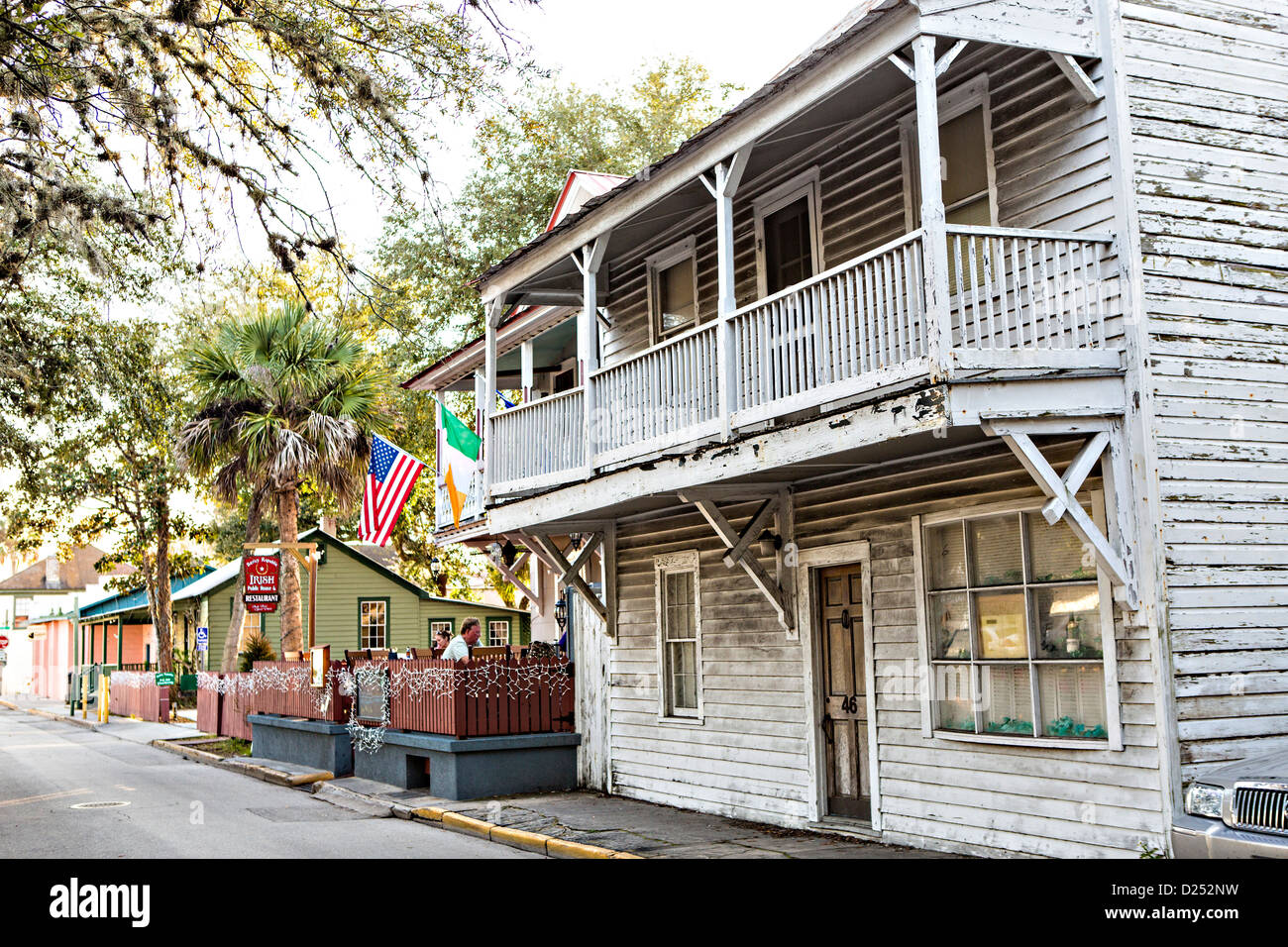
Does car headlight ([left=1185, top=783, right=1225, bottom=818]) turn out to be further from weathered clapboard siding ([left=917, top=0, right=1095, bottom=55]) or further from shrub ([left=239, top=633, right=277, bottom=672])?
shrub ([left=239, top=633, right=277, bottom=672])

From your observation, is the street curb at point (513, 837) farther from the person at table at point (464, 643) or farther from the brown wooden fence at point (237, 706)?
the brown wooden fence at point (237, 706)

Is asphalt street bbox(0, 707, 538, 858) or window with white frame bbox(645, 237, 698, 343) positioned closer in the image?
asphalt street bbox(0, 707, 538, 858)

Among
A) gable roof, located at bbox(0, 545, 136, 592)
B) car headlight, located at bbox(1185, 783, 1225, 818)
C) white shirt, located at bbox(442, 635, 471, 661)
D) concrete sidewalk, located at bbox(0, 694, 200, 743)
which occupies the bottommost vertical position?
concrete sidewalk, located at bbox(0, 694, 200, 743)

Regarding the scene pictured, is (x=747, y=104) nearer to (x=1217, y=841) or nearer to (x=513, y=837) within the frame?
(x=1217, y=841)

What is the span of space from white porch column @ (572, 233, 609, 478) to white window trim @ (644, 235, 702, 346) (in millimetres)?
1321

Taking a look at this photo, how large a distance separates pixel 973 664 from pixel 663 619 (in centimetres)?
503

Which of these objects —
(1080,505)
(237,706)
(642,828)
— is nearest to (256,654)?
(237,706)

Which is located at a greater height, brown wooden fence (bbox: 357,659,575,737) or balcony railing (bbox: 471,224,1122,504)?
balcony railing (bbox: 471,224,1122,504)

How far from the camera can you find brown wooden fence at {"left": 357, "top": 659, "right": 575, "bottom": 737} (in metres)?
14.2

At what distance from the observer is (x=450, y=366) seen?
20844mm

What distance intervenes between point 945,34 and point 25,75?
7.19m

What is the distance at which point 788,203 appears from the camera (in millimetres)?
12016

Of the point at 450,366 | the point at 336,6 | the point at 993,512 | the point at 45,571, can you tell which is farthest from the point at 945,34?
the point at 45,571

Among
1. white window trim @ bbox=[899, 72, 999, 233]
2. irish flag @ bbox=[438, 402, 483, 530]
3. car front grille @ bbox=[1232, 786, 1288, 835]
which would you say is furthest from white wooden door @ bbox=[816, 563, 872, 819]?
irish flag @ bbox=[438, 402, 483, 530]
